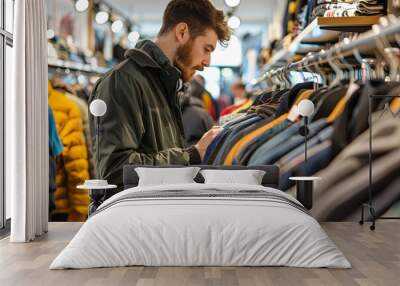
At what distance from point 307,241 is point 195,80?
2633mm

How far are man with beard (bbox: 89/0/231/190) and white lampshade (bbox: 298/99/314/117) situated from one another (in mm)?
887

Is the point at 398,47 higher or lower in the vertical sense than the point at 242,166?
higher

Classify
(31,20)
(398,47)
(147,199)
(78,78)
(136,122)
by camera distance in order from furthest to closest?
(78,78)
(136,122)
(31,20)
(398,47)
(147,199)

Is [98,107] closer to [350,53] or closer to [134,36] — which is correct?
[134,36]

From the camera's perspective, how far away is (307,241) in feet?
15.3

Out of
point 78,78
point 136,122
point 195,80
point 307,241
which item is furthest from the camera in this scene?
point 78,78

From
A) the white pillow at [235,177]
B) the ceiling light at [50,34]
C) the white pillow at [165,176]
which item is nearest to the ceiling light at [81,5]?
the ceiling light at [50,34]

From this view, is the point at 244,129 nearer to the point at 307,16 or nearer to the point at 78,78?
the point at 307,16

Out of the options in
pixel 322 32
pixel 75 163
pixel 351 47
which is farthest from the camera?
pixel 75 163

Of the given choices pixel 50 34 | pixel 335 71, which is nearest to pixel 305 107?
pixel 335 71

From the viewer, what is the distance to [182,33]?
6.73 metres

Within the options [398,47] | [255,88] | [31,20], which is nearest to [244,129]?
[255,88]

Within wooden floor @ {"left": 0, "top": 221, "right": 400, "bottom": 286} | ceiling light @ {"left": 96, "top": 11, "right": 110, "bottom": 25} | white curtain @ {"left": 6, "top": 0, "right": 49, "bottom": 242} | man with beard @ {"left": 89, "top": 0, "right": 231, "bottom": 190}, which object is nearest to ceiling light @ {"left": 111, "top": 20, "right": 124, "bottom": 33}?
ceiling light @ {"left": 96, "top": 11, "right": 110, "bottom": 25}

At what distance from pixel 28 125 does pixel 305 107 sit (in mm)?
2342
